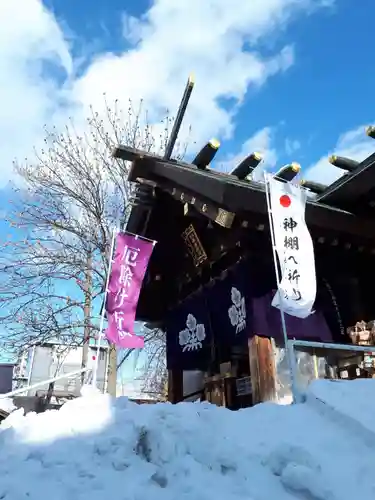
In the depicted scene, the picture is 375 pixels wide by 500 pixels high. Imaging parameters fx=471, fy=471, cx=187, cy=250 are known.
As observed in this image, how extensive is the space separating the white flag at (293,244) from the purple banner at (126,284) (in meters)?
3.00

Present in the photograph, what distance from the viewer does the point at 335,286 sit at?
8477mm

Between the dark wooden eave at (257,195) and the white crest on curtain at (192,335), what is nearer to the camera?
the dark wooden eave at (257,195)

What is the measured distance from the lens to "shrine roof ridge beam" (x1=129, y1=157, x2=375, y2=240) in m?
7.02

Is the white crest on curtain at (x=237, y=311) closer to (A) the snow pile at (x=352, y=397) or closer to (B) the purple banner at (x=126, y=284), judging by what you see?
(B) the purple banner at (x=126, y=284)

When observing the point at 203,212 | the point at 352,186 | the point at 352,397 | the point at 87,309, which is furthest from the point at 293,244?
the point at 87,309

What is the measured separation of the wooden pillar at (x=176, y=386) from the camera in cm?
1083

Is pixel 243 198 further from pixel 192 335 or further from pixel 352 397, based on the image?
pixel 192 335

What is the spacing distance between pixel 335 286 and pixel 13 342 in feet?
33.0

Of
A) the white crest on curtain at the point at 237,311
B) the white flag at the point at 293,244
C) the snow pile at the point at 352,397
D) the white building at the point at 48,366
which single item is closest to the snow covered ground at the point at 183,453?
the snow pile at the point at 352,397

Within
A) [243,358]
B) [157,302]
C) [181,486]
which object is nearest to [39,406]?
[157,302]

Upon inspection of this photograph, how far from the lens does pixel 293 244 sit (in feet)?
21.3

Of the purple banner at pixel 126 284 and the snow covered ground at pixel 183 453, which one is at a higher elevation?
the purple banner at pixel 126 284

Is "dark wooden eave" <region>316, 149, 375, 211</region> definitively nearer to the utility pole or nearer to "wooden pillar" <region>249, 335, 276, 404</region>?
"wooden pillar" <region>249, 335, 276, 404</region>

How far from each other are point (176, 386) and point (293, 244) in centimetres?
574
